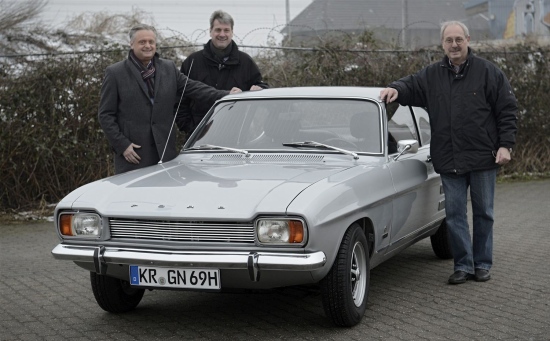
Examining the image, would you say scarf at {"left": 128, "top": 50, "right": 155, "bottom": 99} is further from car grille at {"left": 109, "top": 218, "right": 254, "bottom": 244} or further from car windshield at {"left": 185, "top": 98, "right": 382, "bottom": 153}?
car grille at {"left": 109, "top": 218, "right": 254, "bottom": 244}

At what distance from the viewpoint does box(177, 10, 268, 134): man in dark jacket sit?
7.96 m

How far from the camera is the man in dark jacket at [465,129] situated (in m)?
6.64

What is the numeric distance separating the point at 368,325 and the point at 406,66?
8.47m

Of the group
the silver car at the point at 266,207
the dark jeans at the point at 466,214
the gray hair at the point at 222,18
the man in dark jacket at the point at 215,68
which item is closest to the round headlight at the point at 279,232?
the silver car at the point at 266,207

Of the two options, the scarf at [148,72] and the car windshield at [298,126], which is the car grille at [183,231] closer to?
Result: the car windshield at [298,126]

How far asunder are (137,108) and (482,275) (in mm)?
2985

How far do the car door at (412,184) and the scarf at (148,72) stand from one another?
1.94 metres

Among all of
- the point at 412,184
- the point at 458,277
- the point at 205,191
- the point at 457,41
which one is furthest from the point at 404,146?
the point at 205,191

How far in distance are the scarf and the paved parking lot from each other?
1.64m

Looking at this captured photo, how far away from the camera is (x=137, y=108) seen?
7129 mm

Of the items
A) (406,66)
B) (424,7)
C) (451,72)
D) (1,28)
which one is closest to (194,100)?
(451,72)

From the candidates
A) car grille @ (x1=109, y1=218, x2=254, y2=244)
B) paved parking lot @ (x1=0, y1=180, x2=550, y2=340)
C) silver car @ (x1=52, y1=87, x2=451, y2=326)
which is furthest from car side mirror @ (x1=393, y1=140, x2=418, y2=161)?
car grille @ (x1=109, y1=218, x2=254, y2=244)

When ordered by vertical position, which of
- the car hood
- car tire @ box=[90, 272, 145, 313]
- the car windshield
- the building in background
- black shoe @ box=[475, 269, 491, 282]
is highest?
the building in background

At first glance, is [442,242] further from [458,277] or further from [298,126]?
[298,126]
